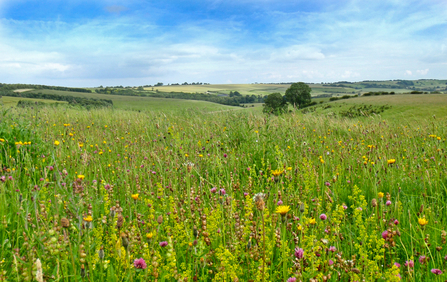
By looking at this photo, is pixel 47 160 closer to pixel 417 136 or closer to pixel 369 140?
pixel 369 140

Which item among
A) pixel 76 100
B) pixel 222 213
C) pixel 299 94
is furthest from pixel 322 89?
pixel 222 213

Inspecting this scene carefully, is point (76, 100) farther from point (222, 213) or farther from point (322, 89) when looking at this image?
point (322, 89)

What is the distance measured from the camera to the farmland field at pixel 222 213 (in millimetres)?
1662

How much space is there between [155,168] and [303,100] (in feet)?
175

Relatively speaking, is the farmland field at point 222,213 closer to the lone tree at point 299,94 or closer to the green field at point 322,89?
the lone tree at point 299,94

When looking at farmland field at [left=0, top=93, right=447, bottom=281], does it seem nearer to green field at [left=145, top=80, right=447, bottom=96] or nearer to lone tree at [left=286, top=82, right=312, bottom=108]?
lone tree at [left=286, top=82, right=312, bottom=108]

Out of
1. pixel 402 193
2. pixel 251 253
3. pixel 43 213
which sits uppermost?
pixel 43 213

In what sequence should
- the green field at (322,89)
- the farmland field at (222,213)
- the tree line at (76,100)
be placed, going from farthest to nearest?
the green field at (322,89), the tree line at (76,100), the farmland field at (222,213)

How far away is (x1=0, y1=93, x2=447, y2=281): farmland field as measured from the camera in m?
1.66

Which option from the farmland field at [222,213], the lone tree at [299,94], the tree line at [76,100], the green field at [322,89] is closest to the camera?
the farmland field at [222,213]

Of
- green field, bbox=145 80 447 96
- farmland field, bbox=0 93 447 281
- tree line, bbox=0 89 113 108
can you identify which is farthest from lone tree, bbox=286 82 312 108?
farmland field, bbox=0 93 447 281

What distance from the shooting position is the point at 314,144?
18.6 feet

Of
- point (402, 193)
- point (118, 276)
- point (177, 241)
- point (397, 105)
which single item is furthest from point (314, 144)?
point (397, 105)

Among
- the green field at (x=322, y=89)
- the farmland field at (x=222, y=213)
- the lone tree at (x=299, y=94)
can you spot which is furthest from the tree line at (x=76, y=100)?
the green field at (x=322, y=89)
